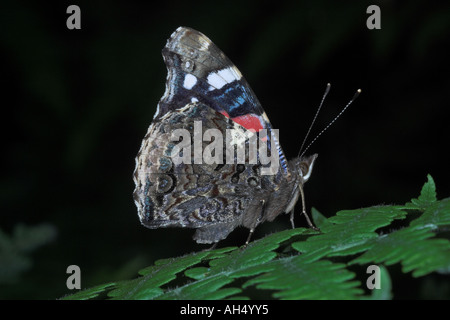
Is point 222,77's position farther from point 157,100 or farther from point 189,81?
point 157,100

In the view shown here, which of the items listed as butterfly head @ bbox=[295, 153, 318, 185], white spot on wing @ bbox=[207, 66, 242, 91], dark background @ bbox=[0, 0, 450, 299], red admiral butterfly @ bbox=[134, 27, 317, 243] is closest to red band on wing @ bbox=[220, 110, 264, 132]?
red admiral butterfly @ bbox=[134, 27, 317, 243]

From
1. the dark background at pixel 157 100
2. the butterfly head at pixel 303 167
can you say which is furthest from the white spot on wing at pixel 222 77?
the dark background at pixel 157 100

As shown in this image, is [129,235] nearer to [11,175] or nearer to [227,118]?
[11,175]

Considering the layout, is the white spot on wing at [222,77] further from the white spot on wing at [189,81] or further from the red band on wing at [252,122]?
the red band on wing at [252,122]

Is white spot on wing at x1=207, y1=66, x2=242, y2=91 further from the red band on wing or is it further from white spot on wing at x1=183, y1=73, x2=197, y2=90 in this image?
the red band on wing

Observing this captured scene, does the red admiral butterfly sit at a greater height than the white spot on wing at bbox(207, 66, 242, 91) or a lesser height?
lesser
